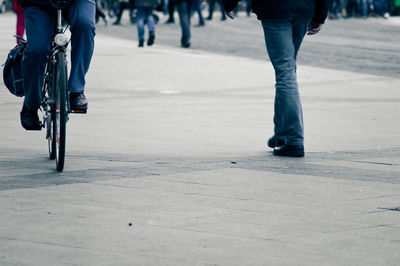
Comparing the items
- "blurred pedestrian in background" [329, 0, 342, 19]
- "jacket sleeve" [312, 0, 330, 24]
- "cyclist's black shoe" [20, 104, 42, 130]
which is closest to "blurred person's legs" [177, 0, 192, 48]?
"jacket sleeve" [312, 0, 330, 24]

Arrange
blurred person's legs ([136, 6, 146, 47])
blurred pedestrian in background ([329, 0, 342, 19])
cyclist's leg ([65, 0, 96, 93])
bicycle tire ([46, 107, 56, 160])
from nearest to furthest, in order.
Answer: cyclist's leg ([65, 0, 96, 93])
bicycle tire ([46, 107, 56, 160])
blurred person's legs ([136, 6, 146, 47])
blurred pedestrian in background ([329, 0, 342, 19])

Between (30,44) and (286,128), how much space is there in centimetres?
197

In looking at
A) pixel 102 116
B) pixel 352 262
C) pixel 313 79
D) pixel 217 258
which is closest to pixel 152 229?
pixel 217 258

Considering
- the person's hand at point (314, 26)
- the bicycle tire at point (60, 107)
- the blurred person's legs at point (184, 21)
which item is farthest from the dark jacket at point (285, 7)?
the blurred person's legs at point (184, 21)

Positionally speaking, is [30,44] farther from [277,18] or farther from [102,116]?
[102,116]

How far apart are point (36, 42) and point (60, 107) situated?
0.57 meters

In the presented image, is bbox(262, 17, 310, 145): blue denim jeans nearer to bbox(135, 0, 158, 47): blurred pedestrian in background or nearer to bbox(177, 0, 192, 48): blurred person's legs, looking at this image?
bbox(135, 0, 158, 47): blurred pedestrian in background

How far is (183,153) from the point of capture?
7.82m

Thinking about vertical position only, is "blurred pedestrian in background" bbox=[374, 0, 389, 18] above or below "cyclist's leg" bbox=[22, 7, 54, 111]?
below

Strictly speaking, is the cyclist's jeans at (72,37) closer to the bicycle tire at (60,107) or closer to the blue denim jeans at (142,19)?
the bicycle tire at (60,107)

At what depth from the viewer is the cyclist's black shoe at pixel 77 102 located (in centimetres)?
710

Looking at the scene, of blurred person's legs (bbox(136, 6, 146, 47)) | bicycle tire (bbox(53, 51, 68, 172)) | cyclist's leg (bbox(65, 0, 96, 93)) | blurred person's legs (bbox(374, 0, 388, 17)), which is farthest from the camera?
blurred person's legs (bbox(374, 0, 388, 17))

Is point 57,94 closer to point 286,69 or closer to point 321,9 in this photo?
point 286,69

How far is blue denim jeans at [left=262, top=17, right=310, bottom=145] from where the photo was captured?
25.8 feet
